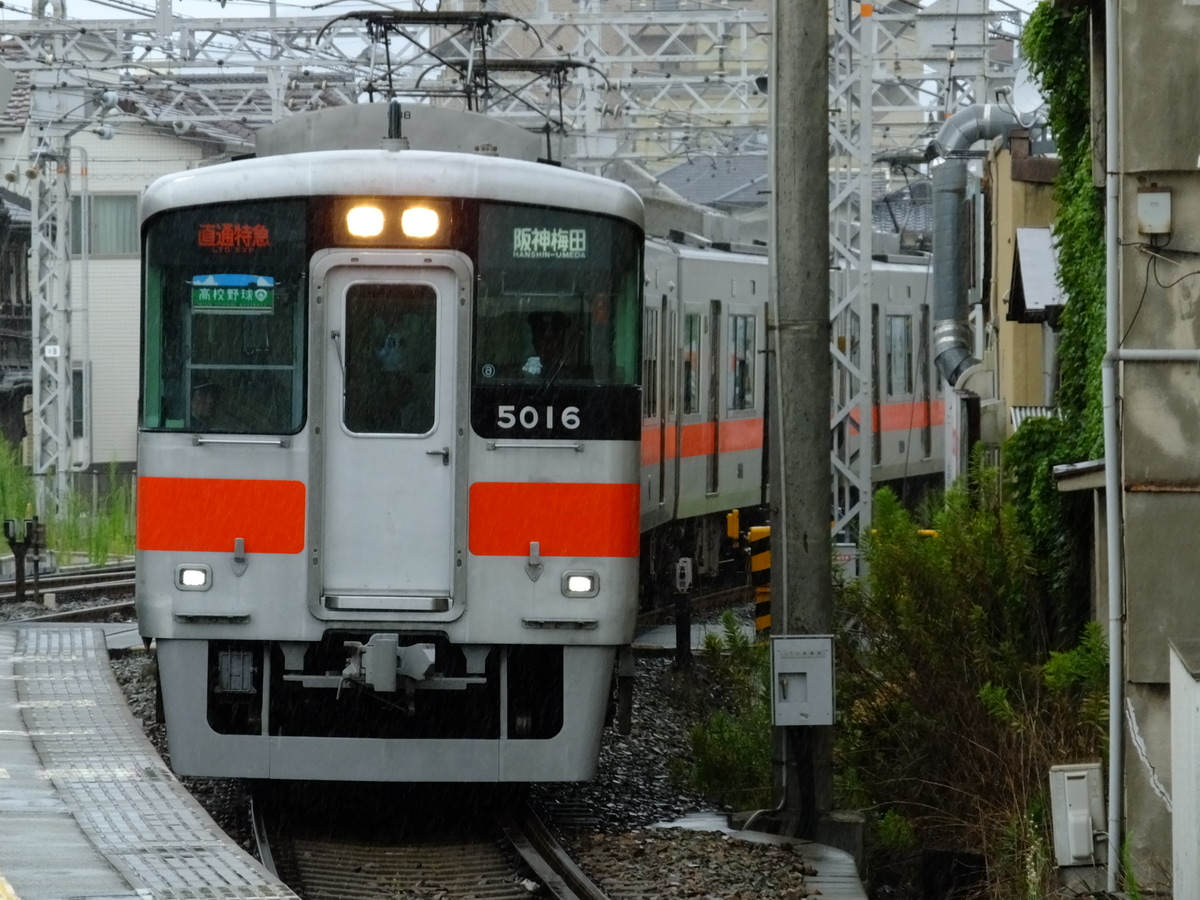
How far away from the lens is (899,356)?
69.3ft

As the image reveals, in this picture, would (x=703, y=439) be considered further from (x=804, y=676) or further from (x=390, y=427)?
(x=390, y=427)

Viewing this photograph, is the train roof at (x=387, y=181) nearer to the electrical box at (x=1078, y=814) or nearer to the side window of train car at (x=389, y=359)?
the side window of train car at (x=389, y=359)

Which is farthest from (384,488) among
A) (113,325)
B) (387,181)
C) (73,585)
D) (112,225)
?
(112,225)

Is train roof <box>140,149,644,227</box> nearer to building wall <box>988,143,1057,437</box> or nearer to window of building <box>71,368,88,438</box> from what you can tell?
building wall <box>988,143,1057,437</box>

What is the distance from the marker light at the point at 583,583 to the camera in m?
8.30

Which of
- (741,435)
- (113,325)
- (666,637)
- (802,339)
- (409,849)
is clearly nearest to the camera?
(409,849)

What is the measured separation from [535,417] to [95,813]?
2.38 m

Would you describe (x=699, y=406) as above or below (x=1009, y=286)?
below

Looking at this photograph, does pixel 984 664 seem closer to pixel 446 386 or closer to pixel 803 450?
pixel 803 450

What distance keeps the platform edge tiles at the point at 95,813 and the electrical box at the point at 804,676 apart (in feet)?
8.30

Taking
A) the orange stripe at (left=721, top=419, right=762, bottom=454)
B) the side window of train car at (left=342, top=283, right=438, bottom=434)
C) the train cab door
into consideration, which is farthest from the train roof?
the orange stripe at (left=721, top=419, right=762, bottom=454)

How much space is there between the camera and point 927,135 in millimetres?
27391

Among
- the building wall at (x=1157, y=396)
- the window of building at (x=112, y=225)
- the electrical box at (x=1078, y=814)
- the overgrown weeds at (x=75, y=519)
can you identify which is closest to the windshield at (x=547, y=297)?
the building wall at (x=1157, y=396)

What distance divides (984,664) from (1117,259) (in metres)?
2.64
